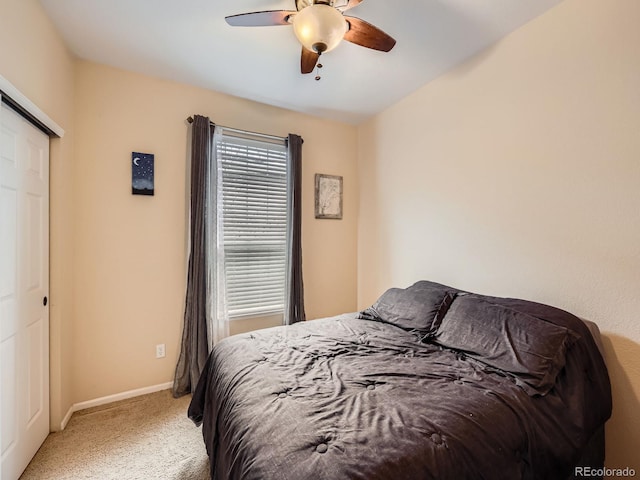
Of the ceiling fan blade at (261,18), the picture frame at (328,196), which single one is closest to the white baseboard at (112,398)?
the picture frame at (328,196)

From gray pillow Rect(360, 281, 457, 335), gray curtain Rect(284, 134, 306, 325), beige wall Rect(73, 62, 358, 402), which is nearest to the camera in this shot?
gray pillow Rect(360, 281, 457, 335)

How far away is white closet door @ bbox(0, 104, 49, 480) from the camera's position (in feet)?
4.74

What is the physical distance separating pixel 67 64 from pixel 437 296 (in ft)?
10.5

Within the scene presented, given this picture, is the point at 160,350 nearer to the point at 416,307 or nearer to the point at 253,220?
the point at 253,220

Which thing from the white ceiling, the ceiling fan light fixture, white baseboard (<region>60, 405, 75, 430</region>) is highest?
the white ceiling

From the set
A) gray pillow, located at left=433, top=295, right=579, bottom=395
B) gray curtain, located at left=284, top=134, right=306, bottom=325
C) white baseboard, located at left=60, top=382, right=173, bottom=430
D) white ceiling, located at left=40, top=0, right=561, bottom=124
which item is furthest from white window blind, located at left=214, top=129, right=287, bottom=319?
gray pillow, located at left=433, top=295, right=579, bottom=395

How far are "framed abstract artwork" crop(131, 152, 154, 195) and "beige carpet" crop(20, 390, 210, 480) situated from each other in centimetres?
174

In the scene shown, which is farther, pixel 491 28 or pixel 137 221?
pixel 137 221

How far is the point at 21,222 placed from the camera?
1604mm

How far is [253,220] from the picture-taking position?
9.31 ft

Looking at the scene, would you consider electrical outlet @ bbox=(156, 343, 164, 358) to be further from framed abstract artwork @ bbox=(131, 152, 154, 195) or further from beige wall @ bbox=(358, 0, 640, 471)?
beige wall @ bbox=(358, 0, 640, 471)

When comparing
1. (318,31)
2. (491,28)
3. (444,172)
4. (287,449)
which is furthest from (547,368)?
(491,28)

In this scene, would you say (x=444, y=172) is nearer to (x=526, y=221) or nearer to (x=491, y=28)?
(x=526, y=221)

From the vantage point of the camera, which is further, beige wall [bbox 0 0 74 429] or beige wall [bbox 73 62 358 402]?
beige wall [bbox 73 62 358 402]
